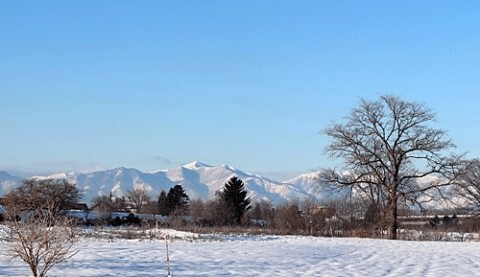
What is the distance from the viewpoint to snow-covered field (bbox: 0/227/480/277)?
1638 centimetres

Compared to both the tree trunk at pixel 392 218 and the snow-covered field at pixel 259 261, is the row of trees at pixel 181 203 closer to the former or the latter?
the tree trunk at pixel 392 218

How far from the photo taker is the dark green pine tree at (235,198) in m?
A: 78.6

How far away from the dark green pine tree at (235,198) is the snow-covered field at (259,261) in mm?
53483

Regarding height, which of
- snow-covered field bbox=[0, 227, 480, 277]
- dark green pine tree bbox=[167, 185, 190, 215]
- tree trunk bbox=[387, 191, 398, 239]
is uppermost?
dark green pine tree bbox=[167, 185, 190, 215]

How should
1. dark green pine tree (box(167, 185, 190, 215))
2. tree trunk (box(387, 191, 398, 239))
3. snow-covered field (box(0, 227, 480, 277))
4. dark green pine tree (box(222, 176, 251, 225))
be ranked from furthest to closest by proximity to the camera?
1. dark green pine tree (box(167, 185, 190, 215))
2. dark green pine tree (box(222, 176, 251, 225))
3. tree trunk (box(387, 191, 398, 239))
4. snow-covered field (box(0, 227, 480, 277))

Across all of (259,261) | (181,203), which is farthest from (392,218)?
(181,203)

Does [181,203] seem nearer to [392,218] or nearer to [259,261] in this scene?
[392,218]

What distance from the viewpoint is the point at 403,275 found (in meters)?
17.0

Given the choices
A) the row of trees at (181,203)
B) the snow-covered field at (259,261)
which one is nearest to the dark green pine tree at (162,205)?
the row of trees at (181,203)

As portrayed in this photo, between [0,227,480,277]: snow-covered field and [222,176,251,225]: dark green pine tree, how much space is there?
5348cm

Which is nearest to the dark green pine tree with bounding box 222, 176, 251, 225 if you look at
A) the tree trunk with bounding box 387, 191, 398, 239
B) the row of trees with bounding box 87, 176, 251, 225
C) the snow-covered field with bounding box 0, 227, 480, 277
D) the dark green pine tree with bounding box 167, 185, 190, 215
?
the row of trees with bounding box 87, 176, 251, 225

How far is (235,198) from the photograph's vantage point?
3130 inches

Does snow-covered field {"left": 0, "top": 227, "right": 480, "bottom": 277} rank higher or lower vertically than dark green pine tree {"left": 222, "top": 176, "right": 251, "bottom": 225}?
lower

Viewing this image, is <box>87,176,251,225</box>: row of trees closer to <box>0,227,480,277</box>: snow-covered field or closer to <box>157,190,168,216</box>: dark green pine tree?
<box>157,190,168,216</box>: dark green pine tree
